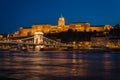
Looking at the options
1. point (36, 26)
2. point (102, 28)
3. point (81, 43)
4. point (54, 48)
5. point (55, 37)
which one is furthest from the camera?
point (36, 26)

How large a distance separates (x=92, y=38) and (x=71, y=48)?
17234 millimetres

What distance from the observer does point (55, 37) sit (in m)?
126

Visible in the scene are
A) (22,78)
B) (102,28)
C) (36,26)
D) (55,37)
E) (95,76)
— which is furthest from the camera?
(36,26)

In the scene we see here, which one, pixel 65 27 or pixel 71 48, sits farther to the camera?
pixel 65 27

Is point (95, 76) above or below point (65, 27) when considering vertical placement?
below

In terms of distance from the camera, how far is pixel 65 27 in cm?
15300

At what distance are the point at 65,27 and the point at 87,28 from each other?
11803 millimetres

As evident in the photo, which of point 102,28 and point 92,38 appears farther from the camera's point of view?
point 102,28

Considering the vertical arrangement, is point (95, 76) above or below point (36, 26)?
below

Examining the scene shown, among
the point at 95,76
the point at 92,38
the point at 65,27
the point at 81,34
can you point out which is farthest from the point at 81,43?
the point at 95,76

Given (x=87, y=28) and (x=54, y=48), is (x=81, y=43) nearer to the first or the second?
(x=54, y=48)

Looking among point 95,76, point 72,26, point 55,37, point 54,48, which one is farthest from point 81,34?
point 95,76

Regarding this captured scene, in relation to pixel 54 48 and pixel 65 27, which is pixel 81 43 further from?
pixel 65 27

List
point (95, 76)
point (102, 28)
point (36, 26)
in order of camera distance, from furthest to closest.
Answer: point (36, 26)
point (102, 28)
point (95, 76)
